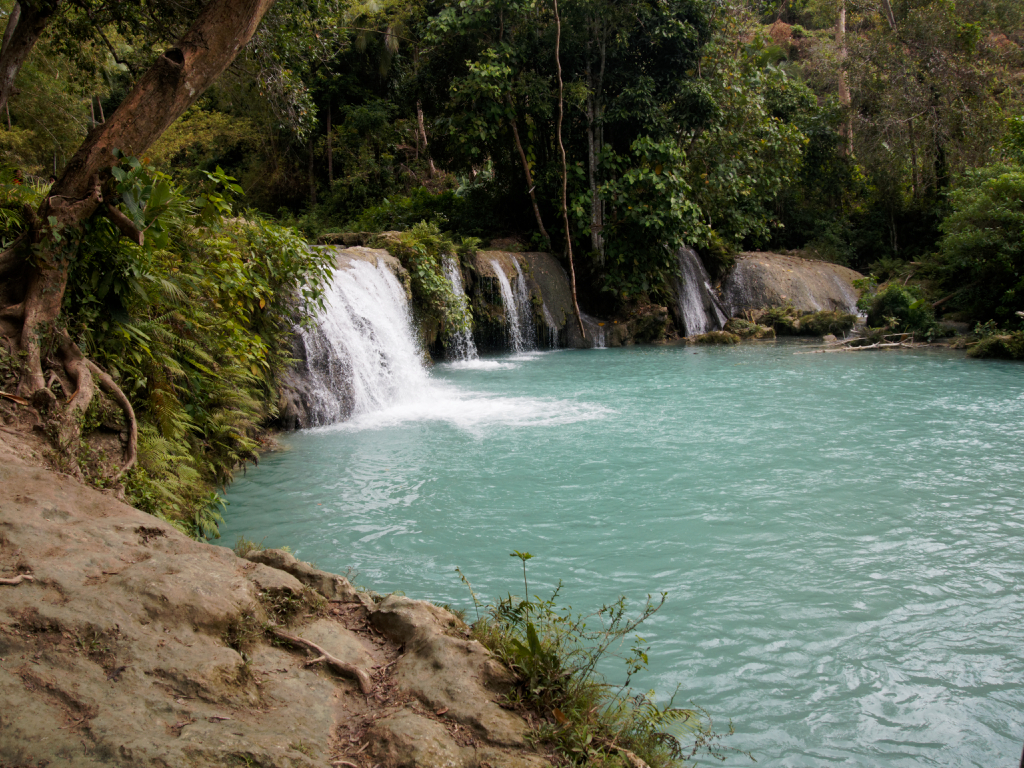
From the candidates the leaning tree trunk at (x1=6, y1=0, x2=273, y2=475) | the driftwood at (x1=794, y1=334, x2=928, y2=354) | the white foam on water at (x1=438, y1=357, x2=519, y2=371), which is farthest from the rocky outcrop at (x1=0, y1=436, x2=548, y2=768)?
the driftwood at (x1=794, y1=334, x2=928, y2=354)

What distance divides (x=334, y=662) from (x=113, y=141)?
3.63 meters

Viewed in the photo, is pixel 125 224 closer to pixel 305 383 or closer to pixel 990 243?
pixel 305 383

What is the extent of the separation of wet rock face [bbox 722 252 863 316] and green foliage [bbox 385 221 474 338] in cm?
985

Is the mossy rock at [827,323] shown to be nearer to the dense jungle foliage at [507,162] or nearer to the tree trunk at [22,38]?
the dense jungle foliage at [507,162]

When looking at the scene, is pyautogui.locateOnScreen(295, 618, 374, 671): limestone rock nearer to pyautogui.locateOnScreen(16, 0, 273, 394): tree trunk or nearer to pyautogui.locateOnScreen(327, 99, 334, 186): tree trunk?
pyautogui.locateOnScreen(16, 0, 273, 394): tree trunk

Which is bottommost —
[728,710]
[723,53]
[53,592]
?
[728,710]

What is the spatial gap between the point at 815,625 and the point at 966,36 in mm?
24763

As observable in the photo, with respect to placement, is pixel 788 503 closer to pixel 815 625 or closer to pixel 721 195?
pixel 815 625

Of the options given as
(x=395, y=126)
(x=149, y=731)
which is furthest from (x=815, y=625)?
(x=395, y=126)

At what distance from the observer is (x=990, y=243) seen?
49.1 ft

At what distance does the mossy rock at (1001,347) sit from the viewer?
13.5 m

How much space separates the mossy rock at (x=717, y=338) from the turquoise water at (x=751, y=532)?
24.1ft

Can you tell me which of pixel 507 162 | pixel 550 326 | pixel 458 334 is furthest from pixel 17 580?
pixel 507 162

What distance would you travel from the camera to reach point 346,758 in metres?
2.16
